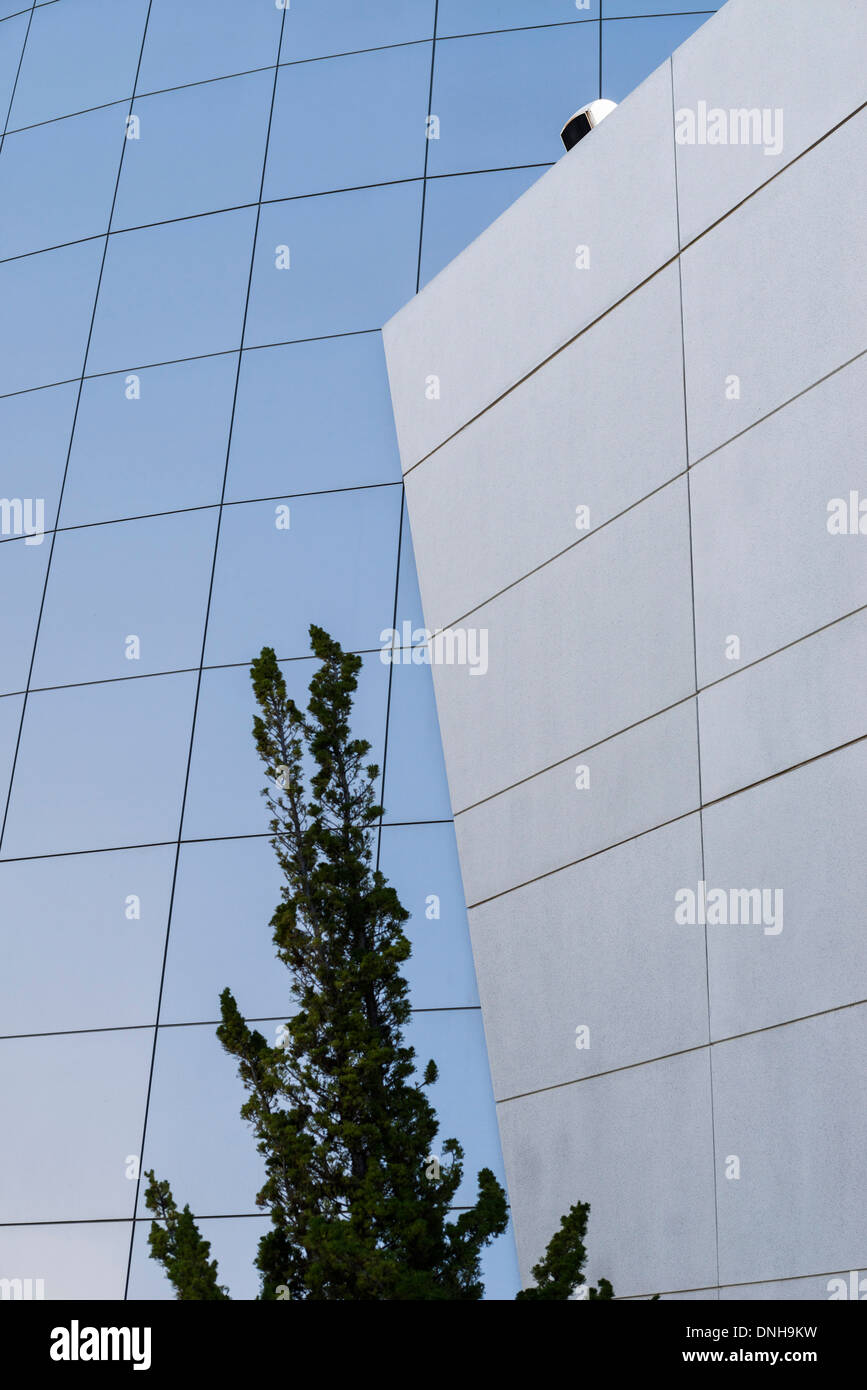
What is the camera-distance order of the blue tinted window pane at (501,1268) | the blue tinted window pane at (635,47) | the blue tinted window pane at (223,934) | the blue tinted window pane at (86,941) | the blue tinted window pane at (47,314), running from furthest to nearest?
the blue tinted window pane at (47,314) → the blue tinted window pane at (635,47) → the blue tinted window pane at (86,941) → the blue tinted window pane at (223,934) → the blue tinted window pane at (501,1268)

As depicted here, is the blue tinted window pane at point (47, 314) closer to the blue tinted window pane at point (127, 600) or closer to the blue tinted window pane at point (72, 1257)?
the blue tinted window pane at point (127, 600)

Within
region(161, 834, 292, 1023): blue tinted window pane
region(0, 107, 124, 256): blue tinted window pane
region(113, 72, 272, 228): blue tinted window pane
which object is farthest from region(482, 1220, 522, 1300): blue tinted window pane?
region(0, 107, 124, 256): blue tinted window pane

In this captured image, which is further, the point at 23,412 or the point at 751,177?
the point at 23,412

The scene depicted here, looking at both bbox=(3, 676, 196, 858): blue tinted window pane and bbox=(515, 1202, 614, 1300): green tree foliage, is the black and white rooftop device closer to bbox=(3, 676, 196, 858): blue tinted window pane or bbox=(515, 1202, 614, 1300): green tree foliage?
bbox=(3, 676, 196, 858): blue tinted window pane

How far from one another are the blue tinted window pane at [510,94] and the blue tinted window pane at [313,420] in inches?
128

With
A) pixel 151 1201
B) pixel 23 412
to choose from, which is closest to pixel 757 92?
A: pixel 151 1201

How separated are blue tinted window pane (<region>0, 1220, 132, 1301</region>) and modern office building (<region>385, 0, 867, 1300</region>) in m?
4.55

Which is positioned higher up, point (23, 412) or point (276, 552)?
point (23, 412)

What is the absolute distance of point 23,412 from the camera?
64.2 feet

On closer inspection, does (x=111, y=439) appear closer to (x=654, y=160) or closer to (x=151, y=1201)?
(x=654, y=160)

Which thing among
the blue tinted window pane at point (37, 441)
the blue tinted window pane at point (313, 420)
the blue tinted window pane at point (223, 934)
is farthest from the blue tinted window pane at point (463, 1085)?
the blue tinted window pane at point (37, 441)

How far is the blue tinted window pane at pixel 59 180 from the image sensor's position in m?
20.7
